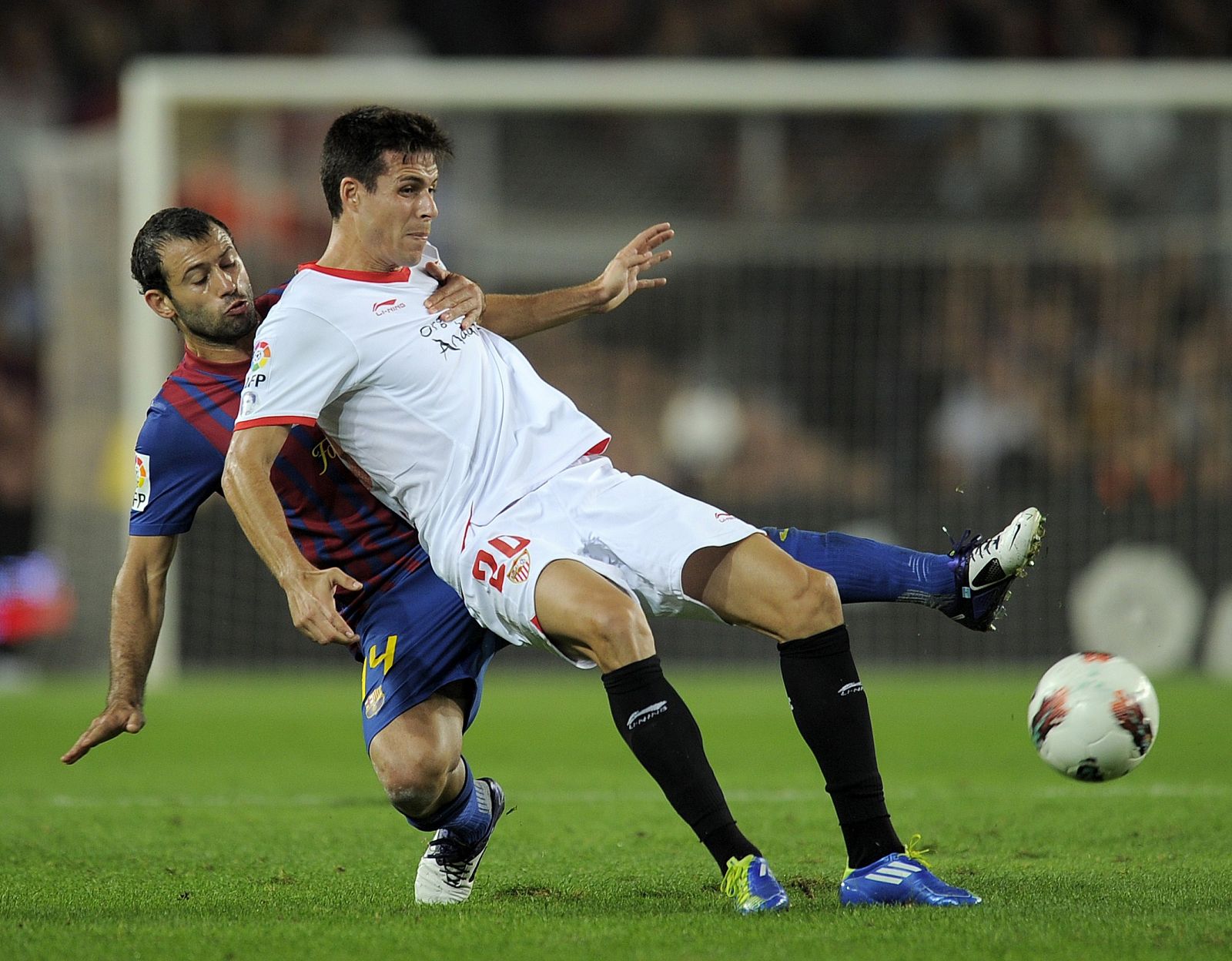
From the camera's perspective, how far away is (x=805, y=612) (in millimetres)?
3770

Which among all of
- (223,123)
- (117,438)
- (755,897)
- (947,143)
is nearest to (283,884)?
(755,897)

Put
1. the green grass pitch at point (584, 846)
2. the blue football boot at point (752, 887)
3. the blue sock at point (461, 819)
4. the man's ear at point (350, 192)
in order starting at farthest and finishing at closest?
1. the blue sock at point (461, 819)
2. the man's ear at point (350, 192)
3. the blue football boot at point (752, 887)
4. the green grass pitch at point (584, 846)

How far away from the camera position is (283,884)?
13.9ft

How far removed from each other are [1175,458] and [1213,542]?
0.90 m

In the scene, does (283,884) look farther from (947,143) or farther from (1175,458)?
(947,143)

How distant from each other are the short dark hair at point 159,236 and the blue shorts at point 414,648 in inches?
41.0

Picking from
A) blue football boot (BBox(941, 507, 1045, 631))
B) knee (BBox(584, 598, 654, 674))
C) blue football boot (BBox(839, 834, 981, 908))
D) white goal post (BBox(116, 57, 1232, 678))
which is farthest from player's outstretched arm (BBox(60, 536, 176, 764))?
white goal post (BBox(116, 57, 1232, 678))

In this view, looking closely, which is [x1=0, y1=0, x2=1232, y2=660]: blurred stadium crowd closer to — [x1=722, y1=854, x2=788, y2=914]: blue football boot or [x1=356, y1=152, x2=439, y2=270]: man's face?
[x1=356, y1=152, x2=439, y2=270]: man's face

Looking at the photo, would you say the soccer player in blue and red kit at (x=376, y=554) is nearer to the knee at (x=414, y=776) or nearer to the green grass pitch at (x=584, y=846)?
the knee at (x=414, y=776)

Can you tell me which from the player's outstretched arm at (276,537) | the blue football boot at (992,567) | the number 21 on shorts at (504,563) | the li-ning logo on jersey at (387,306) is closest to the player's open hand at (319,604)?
the player's outstretched arm at (276,537)

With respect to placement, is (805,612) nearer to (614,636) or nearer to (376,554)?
(614,636)

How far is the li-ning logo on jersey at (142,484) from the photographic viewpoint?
4.38 m

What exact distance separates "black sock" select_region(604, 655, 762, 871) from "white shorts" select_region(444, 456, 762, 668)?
0.14 meters

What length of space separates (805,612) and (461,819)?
1119 mm
